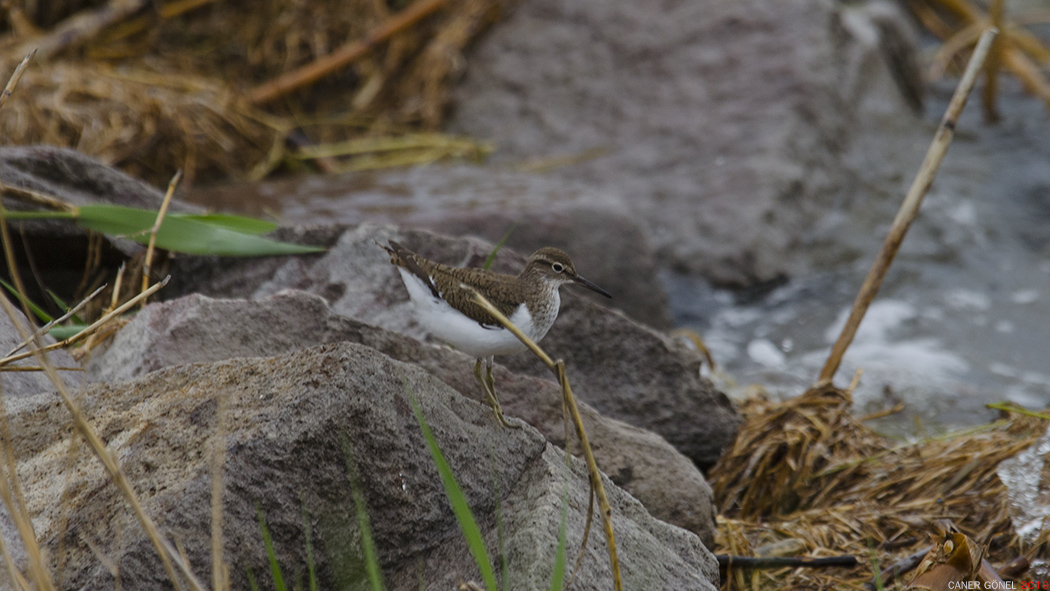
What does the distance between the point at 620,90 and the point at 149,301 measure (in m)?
4.89

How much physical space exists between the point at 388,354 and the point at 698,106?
4.80 meters

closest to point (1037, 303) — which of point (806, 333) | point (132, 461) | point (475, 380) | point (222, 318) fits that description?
point (806, 333)

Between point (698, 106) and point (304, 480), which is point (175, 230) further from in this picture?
point (698, 106)

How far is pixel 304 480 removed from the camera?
92.3 inches

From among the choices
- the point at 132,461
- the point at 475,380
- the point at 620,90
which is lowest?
the point at 620,90

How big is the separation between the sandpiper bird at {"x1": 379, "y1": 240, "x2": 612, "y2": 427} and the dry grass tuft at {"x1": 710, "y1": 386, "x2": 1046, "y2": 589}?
109 centimetres

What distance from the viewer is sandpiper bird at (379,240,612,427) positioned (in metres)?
2.95

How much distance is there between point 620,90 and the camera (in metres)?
7.66

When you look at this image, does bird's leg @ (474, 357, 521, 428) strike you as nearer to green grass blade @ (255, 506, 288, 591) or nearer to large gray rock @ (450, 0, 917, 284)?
green grass blade @ (255, 506, 288, 591)

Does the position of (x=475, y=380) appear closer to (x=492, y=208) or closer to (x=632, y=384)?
(x=632, y=384)

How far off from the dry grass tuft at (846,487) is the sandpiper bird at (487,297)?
1094 millimetres

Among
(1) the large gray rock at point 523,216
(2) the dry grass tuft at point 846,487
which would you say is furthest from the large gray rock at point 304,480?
(1) the large gray rock at point 523,216

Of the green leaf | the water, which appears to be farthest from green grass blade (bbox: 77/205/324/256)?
the water

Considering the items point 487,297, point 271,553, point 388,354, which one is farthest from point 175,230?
point 271,553
